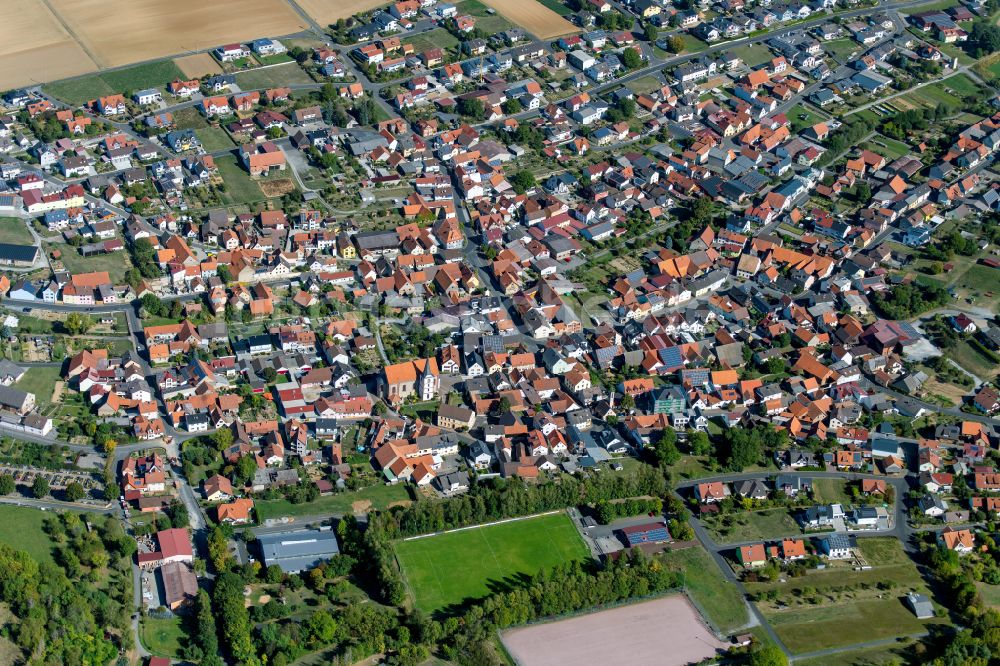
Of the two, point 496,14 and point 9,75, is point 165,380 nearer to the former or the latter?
point 9,75

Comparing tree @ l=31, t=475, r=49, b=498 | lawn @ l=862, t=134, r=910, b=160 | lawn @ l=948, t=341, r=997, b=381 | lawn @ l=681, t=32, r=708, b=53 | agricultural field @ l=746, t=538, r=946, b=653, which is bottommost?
agricultural field @ l=746, t=538, r=946, b=653

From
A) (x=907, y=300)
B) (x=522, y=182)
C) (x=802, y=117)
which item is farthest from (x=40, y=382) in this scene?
(x=802, y=117)

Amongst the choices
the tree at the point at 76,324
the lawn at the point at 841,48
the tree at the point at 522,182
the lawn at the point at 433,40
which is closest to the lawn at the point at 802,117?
the lawn at the point at 841,48

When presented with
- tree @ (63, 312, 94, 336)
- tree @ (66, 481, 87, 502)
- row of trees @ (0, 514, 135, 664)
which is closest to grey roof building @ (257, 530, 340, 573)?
row of trees @ (0, 514, 135, 664)

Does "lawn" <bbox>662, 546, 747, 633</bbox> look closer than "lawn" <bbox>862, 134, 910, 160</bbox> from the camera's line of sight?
Yes

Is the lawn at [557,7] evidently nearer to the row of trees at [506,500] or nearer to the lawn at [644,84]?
the lawn at [644,84]

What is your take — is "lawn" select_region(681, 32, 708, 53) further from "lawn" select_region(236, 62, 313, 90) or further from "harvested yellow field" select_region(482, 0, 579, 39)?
"lawn" select_region(236, 62, 313, 90)
